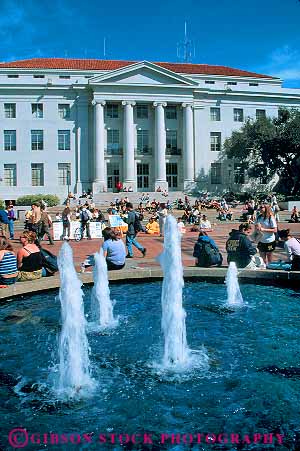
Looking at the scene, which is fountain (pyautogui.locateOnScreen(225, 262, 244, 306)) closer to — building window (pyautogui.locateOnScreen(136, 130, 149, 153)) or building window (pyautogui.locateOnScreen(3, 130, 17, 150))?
building window (pyautogui.locateOnScreen(136, 130, 149, 153))

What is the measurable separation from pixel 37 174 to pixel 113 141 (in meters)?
9.86

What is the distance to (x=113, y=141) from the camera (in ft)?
186

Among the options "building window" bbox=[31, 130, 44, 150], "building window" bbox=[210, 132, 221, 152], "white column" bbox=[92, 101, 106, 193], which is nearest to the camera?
"white column" bbox=[92, 101, 106, 193]

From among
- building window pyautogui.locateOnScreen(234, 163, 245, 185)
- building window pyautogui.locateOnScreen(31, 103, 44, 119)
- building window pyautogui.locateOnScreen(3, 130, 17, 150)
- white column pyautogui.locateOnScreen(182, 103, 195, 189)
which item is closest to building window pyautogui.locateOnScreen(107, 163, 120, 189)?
white column pyautogui.locateOnScreen(182, 103, 195, 189)

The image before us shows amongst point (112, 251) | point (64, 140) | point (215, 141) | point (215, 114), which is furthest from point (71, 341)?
point (215, 114)

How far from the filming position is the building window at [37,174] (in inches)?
2156

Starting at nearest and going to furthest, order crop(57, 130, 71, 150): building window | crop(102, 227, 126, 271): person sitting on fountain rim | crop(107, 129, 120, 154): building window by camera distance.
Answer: crop(102, 227, 126, 271): person sitting on fountain rim → crop(57, 130, 71, 150): building window → crop(107, 129, 120, 154): building window

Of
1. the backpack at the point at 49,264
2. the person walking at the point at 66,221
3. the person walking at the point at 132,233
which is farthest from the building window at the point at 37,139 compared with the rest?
the backpack at the point at 49,264

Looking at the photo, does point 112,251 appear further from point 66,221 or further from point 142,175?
point 142,175

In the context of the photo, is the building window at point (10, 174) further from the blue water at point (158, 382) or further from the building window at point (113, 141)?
the blue water at point (158, 382)

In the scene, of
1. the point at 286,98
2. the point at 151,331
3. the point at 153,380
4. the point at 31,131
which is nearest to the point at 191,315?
the point at 151,331

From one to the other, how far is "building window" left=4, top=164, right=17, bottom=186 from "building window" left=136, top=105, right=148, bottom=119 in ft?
52.3

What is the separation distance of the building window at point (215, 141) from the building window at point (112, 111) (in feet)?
40.4

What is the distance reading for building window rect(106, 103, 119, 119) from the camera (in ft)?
185
